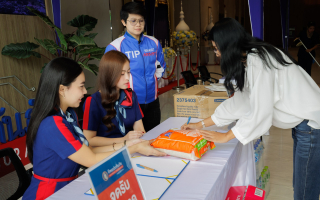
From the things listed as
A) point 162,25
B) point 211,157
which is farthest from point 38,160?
point 162,25

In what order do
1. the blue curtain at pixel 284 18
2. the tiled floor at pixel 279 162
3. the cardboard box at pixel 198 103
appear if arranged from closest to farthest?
the cardboard box at pixel 198 103
the tiled floor at pixel 279 162
the blue curtain at pixel 284 18

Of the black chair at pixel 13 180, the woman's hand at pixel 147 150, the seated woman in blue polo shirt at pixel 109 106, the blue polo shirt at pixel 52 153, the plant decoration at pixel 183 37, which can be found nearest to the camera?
the blue polo shirt at pixel 52 153

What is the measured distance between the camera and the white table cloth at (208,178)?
112cm

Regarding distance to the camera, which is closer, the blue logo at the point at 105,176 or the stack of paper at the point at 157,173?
the blue logo at the point at 105,176

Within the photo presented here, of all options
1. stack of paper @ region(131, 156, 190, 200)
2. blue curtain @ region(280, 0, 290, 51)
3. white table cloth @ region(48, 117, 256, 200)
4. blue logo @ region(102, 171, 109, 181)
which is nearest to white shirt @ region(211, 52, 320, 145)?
white table cloth @ region(48, 117, 256, 200)

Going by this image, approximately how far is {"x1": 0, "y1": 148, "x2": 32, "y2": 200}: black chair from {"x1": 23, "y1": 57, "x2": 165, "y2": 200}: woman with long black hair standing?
0.44ft

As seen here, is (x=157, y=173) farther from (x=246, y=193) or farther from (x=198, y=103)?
(x=198, y=103)

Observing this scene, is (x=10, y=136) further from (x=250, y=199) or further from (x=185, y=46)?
(x=185, y=46)

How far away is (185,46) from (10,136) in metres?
6.03

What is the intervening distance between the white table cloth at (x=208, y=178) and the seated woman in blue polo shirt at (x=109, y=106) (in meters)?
0.57

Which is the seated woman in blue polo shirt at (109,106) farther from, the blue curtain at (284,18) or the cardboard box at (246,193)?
the blue curtain at (284,18)

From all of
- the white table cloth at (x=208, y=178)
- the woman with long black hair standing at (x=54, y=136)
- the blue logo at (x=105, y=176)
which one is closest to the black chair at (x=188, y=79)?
the white table cloth at (x=208, y=178)

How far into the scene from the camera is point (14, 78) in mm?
4055

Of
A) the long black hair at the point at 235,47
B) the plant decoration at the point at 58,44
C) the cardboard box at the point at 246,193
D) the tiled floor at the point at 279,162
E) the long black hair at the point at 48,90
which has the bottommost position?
the tiled floor at the point at 279,162
